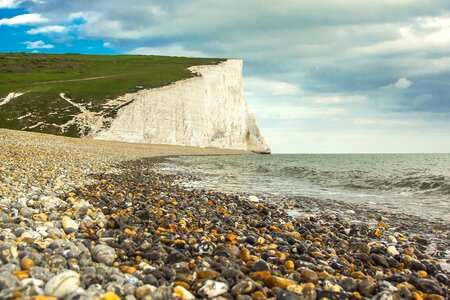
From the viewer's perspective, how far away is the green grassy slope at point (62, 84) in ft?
223

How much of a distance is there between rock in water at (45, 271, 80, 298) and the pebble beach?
0.04 ft

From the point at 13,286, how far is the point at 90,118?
70423mm

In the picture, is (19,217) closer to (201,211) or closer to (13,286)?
(13,286)

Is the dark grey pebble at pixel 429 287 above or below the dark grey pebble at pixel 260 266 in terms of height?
below

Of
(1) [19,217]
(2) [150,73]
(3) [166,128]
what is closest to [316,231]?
(1) [19,217]

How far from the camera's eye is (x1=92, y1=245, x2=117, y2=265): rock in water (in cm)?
496

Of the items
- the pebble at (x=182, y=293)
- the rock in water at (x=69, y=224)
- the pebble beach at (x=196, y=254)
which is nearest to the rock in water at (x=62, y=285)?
the pebble beach at (x=196, y=254)

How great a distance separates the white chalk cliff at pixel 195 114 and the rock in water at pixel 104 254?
211ft

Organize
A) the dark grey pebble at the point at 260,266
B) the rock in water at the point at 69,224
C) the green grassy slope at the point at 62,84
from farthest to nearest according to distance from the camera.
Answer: the green grassy slope at the point at 62,84 → the rock in water at the point at 69,224 → the dark grey pebble at the point at 260,266

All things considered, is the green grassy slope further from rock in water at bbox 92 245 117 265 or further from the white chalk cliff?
rock in water at bbox 92 245 117 265

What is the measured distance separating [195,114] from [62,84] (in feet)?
106

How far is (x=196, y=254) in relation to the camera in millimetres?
5707

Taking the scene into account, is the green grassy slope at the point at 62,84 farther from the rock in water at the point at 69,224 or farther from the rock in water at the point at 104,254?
the rock in water at the point at 104,254

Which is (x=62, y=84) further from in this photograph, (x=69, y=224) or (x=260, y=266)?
(x=260, y=266)
